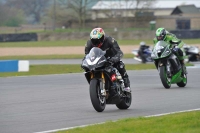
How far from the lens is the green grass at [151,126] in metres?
8.35

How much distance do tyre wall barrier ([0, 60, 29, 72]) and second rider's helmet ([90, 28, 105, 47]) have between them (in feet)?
51.4

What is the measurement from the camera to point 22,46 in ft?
172

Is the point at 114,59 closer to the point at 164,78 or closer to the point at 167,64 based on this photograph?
the point at 164,78

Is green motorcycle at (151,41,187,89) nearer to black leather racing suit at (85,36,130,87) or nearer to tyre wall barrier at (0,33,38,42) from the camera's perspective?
black leather racing suit at (85,36,130,87)

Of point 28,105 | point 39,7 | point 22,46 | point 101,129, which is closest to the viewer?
point 101,129

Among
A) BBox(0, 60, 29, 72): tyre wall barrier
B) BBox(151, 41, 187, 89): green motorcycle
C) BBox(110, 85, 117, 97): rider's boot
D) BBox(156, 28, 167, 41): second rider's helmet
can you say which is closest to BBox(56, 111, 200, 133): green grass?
BBox(110, 85, 117, 97): rider's boot

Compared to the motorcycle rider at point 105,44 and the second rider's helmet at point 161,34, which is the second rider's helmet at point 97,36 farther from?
the second rider's helmet at point 161,34

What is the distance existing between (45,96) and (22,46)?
38.2 metres

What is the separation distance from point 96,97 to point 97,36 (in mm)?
1083

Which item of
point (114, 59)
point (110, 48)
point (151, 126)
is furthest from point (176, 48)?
point (151, 126)

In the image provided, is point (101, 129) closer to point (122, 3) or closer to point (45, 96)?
point (45, 96)

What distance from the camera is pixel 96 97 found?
1087 centimetres

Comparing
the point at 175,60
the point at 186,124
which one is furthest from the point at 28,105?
the point at 175,60

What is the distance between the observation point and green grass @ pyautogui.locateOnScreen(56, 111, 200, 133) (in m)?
8.35
